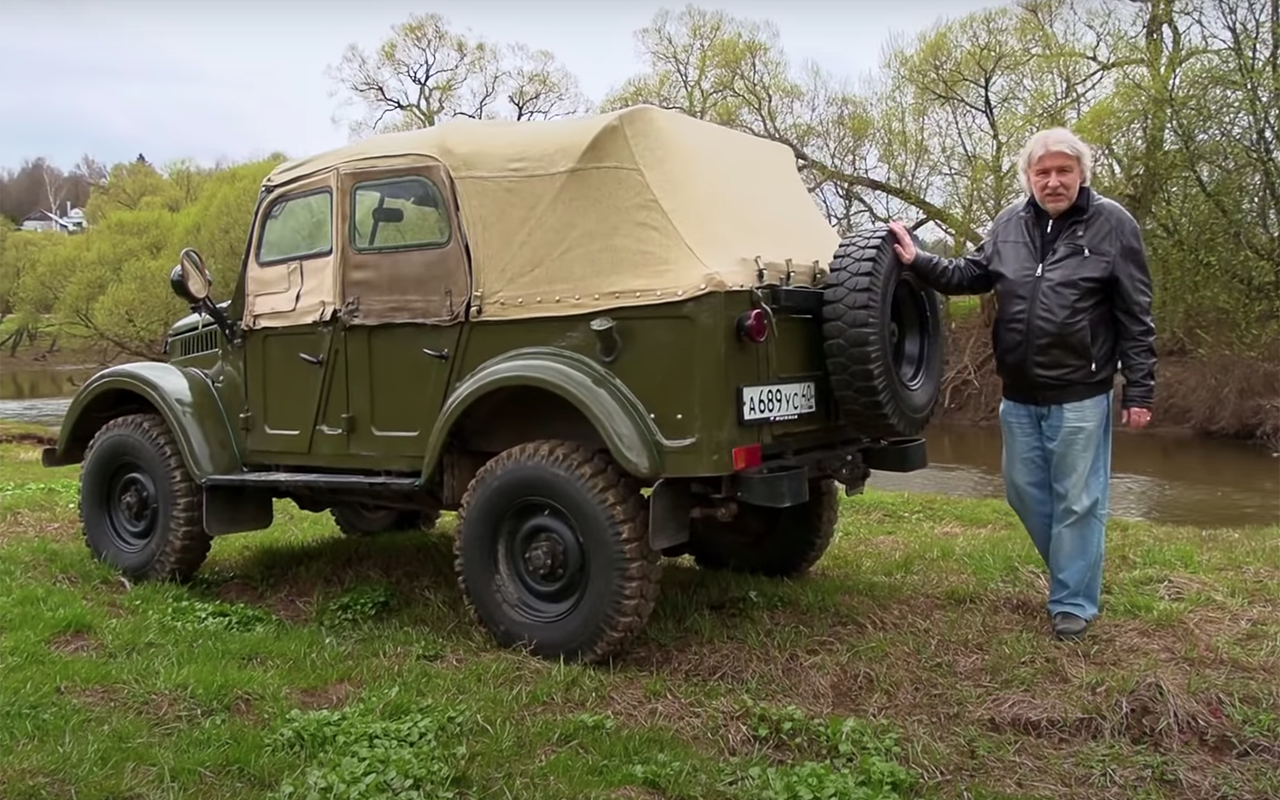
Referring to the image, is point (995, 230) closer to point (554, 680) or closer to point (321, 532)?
point (554, 680)

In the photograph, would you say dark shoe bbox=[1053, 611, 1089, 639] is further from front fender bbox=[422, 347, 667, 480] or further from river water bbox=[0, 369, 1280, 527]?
river water bbox=[0, 369, 1280, 527]

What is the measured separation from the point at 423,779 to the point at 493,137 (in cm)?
283

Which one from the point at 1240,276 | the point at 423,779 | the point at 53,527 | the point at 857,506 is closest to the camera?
the point at 423,779

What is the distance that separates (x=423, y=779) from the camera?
126 inches

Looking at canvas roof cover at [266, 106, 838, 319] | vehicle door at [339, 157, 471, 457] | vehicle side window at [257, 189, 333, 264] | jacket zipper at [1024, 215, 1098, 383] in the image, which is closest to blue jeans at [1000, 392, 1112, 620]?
jacket zipper at [1024, 215, 1098, 383]

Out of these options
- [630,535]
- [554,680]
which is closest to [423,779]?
[554,680]

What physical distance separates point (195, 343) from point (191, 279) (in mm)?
654

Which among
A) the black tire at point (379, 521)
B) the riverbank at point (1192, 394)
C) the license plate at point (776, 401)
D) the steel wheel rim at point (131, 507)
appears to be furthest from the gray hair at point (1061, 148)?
the riverbank at point (1192, 394)

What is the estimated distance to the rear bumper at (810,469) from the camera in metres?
4.24

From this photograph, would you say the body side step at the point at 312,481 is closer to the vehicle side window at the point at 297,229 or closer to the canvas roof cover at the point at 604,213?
the canvas roof cover at the point at 604,213

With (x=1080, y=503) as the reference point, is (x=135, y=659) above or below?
below

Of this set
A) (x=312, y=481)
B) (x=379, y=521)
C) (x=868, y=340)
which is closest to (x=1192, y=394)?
(x=379, y=521)

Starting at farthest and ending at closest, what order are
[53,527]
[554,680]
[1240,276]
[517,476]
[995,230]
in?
[1240,276]
[53,527]
[995,230]
[517,476]
[554,680]

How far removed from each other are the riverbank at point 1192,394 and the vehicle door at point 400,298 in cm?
1385
